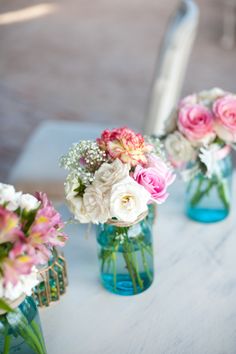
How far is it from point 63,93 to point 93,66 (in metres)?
0.41

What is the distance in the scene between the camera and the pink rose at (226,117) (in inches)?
47.0

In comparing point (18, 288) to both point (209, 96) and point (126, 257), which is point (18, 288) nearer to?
point (126, 257)

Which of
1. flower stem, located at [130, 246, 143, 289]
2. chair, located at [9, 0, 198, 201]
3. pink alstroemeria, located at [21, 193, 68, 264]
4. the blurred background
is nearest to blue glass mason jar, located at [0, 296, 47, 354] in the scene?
pink alstroemeria, located at [21, 193, 68, 264]

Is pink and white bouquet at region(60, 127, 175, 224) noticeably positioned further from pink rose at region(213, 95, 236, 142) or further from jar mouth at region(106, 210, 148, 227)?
pink rose at region(213, 95, 236, 142)

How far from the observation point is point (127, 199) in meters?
0.98

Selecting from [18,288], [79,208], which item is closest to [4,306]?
[18,288]

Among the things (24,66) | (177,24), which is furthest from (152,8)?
(177,24)

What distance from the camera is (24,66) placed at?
12.6ft

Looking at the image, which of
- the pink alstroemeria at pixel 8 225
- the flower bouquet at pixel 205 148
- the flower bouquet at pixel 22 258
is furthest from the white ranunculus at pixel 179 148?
the pink alstroemeria at pixel 8 225

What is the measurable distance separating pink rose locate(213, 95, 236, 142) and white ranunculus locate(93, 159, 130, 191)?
32 cm

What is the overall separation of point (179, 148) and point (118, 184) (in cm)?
34

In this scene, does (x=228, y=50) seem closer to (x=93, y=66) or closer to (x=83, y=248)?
(x=93, y=66)

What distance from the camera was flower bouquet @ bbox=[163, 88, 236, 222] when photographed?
1.21 meters

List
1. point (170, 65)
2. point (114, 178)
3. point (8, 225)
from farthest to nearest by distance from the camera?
point (170, 65), point (114, 178), point (8, 225)
